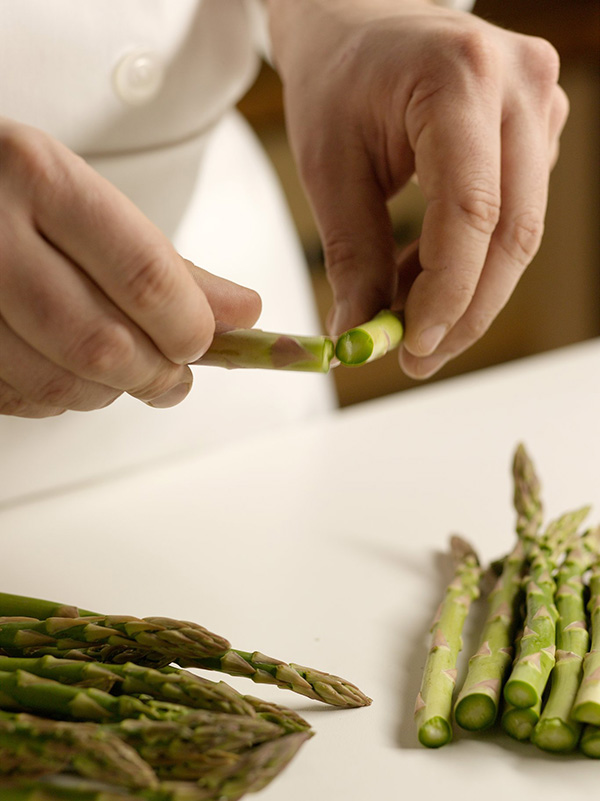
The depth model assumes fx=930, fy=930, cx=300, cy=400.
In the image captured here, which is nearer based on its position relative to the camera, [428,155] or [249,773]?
[249,773]

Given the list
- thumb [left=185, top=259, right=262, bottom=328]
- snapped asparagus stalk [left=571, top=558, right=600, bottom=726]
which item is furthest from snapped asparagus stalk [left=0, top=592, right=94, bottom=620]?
snapped asparagus stalk [left=571, top=558, right=600, bottom=726]

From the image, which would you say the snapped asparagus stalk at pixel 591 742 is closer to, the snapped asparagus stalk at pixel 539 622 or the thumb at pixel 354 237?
the snapped asparagus stalk at pixel 539 622

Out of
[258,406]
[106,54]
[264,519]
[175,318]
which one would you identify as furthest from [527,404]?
[175,318]

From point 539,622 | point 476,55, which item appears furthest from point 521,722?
point 476,55

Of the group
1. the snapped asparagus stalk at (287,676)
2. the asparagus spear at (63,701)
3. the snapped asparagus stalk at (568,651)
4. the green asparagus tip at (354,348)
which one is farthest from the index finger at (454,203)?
the asparagus spear at (63,701)

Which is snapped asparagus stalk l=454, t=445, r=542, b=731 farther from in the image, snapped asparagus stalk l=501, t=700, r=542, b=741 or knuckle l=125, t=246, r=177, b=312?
knuckle l=125, t=246, r=177, b=312

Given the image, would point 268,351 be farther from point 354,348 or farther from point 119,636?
point 119,636

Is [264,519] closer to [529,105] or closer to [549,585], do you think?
[549,585]
